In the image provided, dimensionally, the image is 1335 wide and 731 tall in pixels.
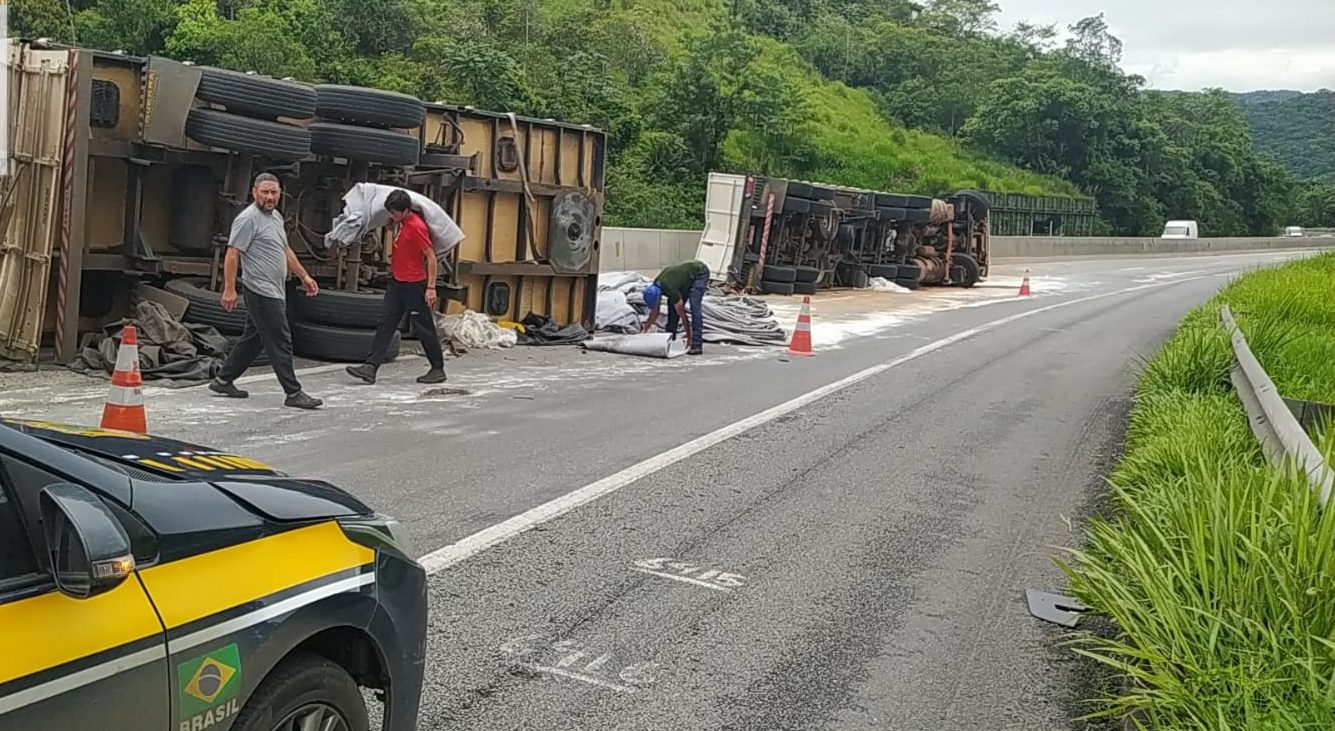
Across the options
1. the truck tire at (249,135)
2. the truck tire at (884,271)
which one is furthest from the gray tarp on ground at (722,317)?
the truck tire at (884,271)

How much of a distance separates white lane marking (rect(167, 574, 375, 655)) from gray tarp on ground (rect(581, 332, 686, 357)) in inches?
443

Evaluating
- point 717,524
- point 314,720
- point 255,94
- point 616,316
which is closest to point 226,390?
point 255,94

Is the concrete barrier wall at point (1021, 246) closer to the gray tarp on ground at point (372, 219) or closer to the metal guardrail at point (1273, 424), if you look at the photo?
the gray tarp on ground at point (372, 219)

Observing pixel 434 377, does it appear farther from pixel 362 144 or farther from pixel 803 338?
pixel 803 338

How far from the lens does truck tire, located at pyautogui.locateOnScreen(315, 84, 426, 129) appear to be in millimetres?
12406

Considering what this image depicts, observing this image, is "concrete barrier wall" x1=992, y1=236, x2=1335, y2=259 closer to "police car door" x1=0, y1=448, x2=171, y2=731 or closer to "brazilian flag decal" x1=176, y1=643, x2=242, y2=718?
"brazilian flag decal" x1=176, y1=643, x2=242, y2=718

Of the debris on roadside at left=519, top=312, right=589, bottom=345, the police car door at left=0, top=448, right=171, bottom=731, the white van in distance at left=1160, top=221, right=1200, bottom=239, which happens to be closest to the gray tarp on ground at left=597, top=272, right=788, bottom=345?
the debris on roadside at left=519, top=312, right=589, bottom=345

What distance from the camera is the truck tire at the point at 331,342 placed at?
12102 mm

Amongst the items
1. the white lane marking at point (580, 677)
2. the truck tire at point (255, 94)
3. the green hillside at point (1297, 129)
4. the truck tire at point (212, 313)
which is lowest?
the white lane marking at point (580, 677)

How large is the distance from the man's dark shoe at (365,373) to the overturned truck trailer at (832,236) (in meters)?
13.5

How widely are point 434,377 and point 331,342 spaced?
138 centimetres

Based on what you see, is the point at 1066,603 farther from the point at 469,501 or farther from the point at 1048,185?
the point at 1048,185

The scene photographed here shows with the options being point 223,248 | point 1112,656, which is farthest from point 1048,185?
point 1112,656

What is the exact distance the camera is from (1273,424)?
22.2 ft
